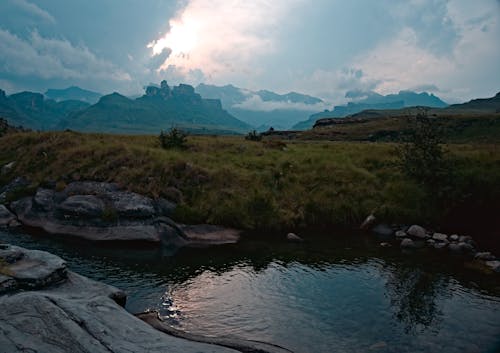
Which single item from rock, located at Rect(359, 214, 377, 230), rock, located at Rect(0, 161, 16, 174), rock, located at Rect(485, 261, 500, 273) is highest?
rock, located at Rect(0, 161, 16, 174)

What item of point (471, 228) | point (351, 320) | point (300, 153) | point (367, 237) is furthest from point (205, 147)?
point (351, 320)

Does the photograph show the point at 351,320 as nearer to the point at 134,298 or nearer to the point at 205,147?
the point at 134,298

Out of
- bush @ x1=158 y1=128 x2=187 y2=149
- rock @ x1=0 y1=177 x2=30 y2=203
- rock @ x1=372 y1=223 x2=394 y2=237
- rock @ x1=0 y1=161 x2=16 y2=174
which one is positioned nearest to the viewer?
rock @ x1=372 y1=223 x2=394 y2=237

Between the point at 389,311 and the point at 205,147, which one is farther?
the point at 205,147

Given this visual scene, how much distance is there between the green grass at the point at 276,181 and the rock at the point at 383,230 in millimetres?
1158

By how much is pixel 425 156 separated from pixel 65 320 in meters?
40.7

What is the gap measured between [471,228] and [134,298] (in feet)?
108

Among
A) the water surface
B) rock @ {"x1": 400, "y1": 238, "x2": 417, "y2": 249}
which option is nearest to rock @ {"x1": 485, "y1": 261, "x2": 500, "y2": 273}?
the water surface

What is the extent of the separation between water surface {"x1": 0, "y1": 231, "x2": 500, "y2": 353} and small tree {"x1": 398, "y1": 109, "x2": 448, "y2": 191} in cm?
1211

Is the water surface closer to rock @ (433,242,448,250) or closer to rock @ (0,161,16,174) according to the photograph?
rock @ (433,242,448,250)

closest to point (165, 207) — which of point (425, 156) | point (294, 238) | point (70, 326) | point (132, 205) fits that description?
point (132, 205)

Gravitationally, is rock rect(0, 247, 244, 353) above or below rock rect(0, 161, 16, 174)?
below

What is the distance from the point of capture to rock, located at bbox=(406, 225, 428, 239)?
37281 mm

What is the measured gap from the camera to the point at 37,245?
3325cm
